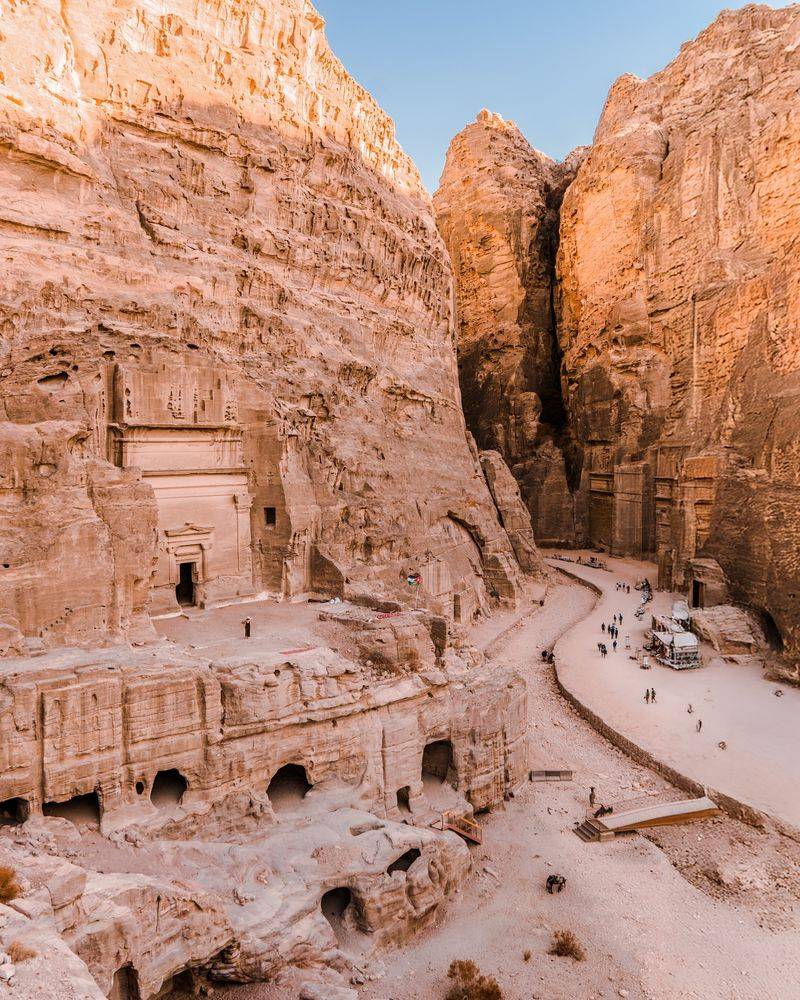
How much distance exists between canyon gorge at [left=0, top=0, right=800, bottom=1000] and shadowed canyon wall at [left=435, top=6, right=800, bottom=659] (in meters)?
0.21

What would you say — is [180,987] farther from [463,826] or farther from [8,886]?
[463,826]

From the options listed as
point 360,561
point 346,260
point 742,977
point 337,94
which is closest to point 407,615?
point 360,561

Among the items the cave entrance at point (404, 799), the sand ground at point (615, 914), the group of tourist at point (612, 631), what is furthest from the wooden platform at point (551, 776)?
the group of tourist at point (612, 631)

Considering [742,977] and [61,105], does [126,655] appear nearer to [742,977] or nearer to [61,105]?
[742,977]

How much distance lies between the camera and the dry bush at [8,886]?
7.14 meters

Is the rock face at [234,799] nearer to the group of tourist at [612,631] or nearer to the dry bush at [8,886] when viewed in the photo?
the dry bush at [8,886]

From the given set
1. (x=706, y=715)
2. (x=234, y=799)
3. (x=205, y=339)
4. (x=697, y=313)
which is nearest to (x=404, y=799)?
(x=234, y=799)

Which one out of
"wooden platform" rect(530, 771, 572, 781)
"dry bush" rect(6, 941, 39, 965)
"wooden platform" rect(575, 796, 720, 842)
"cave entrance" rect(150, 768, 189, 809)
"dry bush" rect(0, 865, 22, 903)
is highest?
"dry bush" rect(6, 941, 39, 965)

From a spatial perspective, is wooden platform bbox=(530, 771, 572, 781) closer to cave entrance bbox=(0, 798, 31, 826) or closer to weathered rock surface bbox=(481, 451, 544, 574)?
cave entrance bbox=(0, 798, 31, 826)

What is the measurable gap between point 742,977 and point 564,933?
3.07 m

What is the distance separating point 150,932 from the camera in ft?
28.3

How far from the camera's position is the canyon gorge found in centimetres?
1064

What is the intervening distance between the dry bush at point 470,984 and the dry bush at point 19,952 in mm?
7167

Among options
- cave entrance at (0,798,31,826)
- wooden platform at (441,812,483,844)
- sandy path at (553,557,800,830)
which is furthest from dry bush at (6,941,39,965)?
sandy path at (553,557,800,830)
